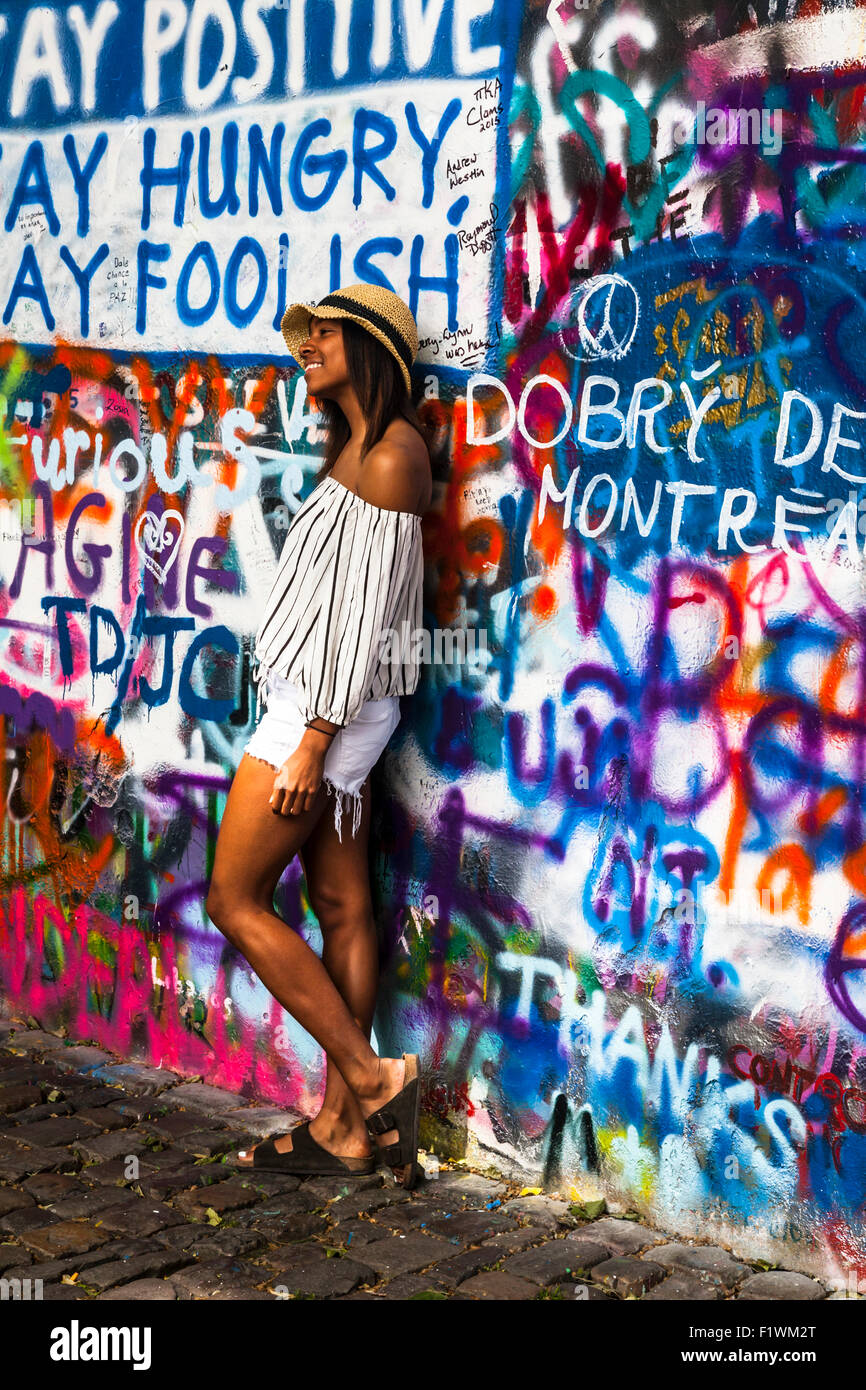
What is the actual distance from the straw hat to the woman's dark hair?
0.03m

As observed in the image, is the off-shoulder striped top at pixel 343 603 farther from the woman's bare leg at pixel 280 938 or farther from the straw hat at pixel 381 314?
the straw hat at pixel 381 314

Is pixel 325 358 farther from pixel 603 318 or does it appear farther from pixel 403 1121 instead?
pixel 403 1121

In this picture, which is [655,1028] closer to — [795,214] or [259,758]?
[259,758]

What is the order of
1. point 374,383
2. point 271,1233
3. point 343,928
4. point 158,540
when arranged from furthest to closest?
Answer: point 158,540
point 343,928
point 374,383
point 271,1233

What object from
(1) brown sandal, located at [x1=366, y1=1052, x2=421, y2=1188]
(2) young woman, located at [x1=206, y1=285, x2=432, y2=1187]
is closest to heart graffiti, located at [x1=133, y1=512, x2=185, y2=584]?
(2) young woman, located at [x1=206, y1=285, x2=432, y2=1187]

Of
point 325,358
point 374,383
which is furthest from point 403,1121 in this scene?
point 325,358

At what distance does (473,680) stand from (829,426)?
4.28 ft

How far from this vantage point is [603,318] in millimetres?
4199

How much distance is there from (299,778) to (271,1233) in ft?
3.97

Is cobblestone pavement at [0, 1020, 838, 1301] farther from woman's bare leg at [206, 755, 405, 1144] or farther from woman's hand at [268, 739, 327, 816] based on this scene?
woman's hand at [268, 739, 327, 816]

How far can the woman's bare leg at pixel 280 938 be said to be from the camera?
4.52 meters

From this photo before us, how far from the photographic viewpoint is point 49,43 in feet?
18.8

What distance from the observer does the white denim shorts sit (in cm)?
449

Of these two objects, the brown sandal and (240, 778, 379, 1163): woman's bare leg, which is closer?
the brown sandal
